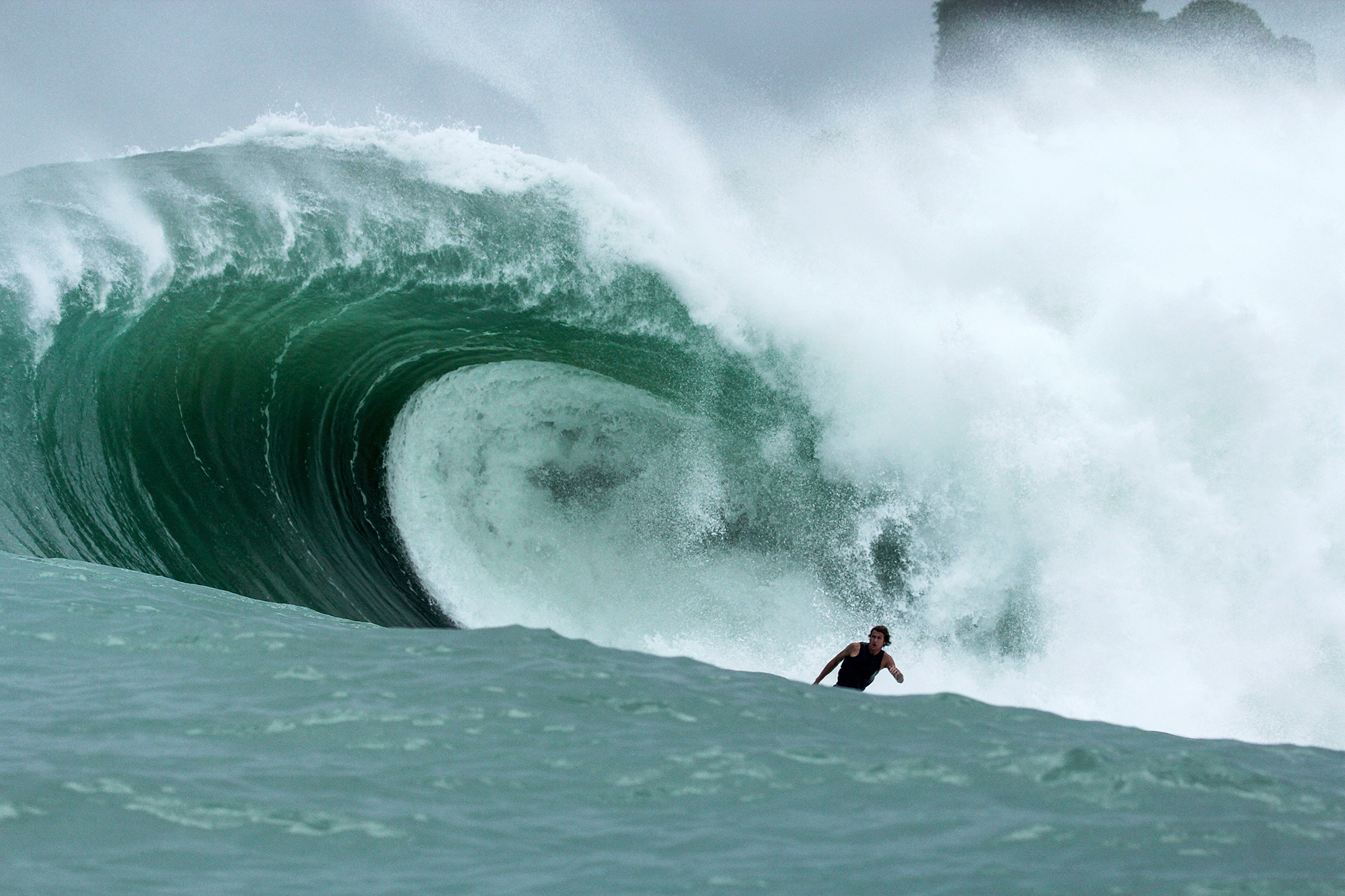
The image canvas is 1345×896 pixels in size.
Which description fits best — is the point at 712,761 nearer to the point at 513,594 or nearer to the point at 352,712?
the point at 352,712

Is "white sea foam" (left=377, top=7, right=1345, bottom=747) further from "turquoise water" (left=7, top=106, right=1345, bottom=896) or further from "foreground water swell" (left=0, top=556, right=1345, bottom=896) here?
"foreground water swell" (left=0, top=556, right=1345, bottom=896)

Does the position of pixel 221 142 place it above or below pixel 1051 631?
above

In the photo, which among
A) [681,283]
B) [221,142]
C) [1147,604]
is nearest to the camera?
[1147,604]

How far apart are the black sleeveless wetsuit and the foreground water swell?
2153 millimetres

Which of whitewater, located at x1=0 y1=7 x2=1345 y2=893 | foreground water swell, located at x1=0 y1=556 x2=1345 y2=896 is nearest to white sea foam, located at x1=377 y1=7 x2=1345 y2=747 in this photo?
whitewater, located at x1=0 y1=7 x2=1345 y2=893

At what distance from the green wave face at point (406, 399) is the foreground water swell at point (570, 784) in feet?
16.2

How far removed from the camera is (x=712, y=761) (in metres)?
3.41

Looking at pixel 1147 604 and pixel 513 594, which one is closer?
pixel 1147 604

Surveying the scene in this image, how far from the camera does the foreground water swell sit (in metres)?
2.63

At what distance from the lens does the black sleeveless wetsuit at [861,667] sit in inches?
262

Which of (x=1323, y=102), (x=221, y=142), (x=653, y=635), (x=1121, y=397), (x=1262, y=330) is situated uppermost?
(x=1323, y=102)

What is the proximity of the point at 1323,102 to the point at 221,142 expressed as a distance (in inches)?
434

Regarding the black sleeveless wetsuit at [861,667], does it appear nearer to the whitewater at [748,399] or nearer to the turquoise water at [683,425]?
the turquoise water at [683,425]

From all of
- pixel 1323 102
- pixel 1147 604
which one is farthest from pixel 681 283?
pixel 1323 102
